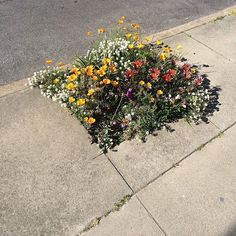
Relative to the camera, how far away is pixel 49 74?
3854mm

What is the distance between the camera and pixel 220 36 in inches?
210

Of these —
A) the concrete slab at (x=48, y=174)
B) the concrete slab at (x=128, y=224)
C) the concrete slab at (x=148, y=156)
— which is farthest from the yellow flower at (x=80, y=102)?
the concrete slab at (x=128, y=224)

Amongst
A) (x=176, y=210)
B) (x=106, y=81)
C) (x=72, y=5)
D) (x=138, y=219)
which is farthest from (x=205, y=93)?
(x=72, y=5)

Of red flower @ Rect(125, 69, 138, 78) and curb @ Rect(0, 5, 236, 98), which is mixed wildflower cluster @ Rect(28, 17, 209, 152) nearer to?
red flower @ Rect(125, 69, 138, 78)

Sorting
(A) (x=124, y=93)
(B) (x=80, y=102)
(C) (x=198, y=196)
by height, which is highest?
(B) (x=80, y=102)

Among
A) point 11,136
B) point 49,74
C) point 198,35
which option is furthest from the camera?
point 198,35

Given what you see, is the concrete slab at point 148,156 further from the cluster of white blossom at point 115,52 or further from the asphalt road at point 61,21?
the asphalt road at point 61,21

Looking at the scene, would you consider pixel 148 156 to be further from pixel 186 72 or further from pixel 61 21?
pixel 61 21

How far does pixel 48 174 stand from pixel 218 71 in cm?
305

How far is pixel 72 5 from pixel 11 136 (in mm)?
3885

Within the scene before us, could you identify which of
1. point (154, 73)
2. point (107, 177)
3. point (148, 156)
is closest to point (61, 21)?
point (154, 73)

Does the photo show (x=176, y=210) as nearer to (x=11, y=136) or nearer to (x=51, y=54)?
(x=11, y=136)

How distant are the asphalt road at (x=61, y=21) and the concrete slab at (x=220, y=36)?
581mm

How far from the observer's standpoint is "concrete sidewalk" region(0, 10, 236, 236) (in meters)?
2.62
